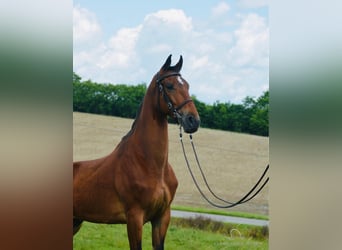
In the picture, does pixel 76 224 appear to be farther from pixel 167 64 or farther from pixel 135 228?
A: pixel 167 64

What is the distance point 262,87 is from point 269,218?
842 millimetres

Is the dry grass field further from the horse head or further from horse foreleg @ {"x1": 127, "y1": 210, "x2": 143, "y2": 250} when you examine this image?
horse foreleg @ {"x1": 127, "y1": 210, "x2": 143, "y2": 250}

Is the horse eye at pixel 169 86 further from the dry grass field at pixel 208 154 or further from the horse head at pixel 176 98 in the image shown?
the dry grass field at pixel 208 154

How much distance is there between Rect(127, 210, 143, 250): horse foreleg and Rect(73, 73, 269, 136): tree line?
2.08 feet

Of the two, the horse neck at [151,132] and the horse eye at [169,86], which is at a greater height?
the horse eye at [169,86]

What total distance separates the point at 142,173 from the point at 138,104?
446mm

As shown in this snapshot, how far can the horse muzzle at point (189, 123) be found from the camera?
3.36 meters

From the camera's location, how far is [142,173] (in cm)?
341

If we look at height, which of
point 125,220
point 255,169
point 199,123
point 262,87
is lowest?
point 125,220

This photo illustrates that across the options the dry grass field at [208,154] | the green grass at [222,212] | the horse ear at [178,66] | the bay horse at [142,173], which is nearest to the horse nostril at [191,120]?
the bay horse at [142,173]

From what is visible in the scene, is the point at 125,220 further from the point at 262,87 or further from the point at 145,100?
the point at 262,87

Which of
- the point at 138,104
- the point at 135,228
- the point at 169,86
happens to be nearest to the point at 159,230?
the point at 135,228

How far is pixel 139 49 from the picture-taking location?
355 centimetres

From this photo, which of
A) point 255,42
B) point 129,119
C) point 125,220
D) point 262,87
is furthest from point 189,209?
point 255,42
